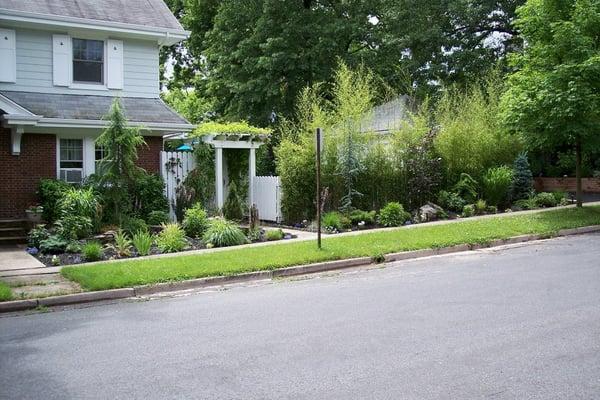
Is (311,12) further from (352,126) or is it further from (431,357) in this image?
(431,357)

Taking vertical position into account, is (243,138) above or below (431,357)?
above

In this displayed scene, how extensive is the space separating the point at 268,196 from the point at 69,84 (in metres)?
7.16

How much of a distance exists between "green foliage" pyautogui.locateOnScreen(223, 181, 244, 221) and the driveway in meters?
8.28

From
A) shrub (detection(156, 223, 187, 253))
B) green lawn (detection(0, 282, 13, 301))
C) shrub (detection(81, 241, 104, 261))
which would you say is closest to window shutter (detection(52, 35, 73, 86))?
shrub (detection(156, 223, 187, 253))

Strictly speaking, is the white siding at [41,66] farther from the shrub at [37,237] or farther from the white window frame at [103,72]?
the shrub at [37,237]

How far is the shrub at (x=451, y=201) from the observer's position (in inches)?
771

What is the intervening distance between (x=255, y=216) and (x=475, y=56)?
1801 cm

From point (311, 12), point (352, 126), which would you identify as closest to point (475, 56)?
point (311, 12)

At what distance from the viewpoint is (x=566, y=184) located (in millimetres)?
25797

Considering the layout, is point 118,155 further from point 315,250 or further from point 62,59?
point 315,250

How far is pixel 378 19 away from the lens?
101ft

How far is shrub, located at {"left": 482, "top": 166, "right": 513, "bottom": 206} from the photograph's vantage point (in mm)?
20406

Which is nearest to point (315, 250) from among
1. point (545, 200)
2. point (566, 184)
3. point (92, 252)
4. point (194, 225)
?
point (194, 225)

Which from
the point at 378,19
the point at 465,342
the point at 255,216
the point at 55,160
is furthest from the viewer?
the point at 378,19
